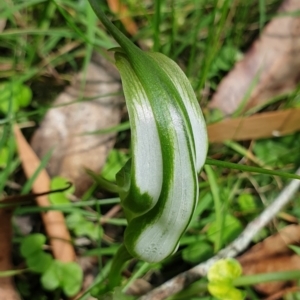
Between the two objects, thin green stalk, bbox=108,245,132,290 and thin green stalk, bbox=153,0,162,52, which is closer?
thin green stalk, bbox=108,245,132,290

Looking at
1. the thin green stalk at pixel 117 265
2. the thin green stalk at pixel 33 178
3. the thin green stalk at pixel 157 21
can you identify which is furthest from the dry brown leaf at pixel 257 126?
the thin green stalk at pixel 117 265

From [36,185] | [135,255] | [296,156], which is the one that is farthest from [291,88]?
[135,255]

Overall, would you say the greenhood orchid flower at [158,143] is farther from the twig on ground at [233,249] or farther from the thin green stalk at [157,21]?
the thin green stalk at [157,21]

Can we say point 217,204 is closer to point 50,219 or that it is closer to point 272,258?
point 272,258

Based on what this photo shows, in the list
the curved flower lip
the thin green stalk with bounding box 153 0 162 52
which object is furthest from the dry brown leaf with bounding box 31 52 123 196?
the curved flower lip

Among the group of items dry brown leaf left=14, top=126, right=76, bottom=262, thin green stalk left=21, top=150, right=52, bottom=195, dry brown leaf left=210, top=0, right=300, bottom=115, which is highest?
dry brown leaf left=210, top=0, right=300, bottom=115

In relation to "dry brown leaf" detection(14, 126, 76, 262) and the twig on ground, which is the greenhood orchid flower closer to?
the twig on ground

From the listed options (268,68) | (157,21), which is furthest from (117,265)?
(268,68)

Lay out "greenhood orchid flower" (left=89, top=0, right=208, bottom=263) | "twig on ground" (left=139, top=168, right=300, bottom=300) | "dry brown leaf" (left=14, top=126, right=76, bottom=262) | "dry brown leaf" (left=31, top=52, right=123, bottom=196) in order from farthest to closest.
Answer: "dry brown leaf" (left=31, top=52, right=123, bottom=196) < "dry brown leaf" (left=14, top=126, right=76, bottom=262) < "twig on ground" (left=139, top=168, right=300, bottom=300) < "greenhood orchid flower" (left=89, top=0, right=208, bottom=263)
